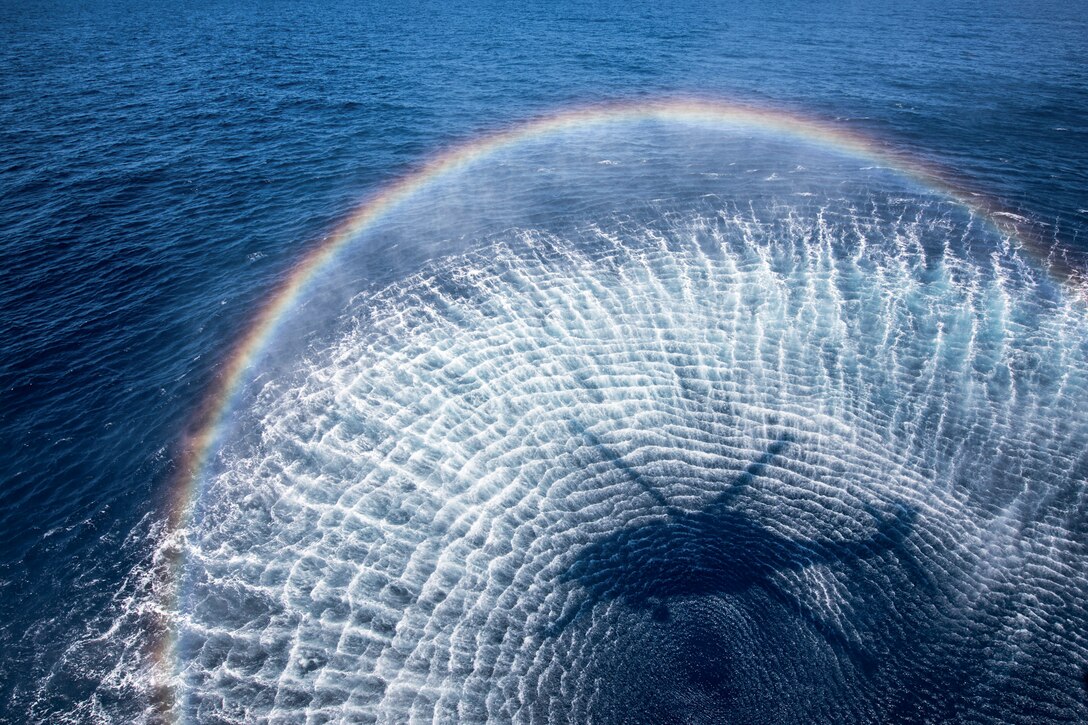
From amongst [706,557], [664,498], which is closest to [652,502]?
[664,498]

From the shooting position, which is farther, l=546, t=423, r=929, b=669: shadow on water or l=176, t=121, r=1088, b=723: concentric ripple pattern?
l=546, t=423, r=929, b=669: shadow on water

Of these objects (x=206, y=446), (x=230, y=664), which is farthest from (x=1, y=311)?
(x=230, y=664)

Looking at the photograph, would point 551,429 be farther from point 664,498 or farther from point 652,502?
point 664,498

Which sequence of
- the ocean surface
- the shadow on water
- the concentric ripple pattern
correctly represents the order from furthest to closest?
the shadow on water → the ocean surface → the concentric ripple pattern

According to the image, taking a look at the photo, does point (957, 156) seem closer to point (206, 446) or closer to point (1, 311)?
point (206, 446)

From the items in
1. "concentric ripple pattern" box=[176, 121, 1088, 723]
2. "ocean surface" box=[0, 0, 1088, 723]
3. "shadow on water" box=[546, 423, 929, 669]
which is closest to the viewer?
"concentric ripple pattern" box=[176, 121, 1088, 723]
